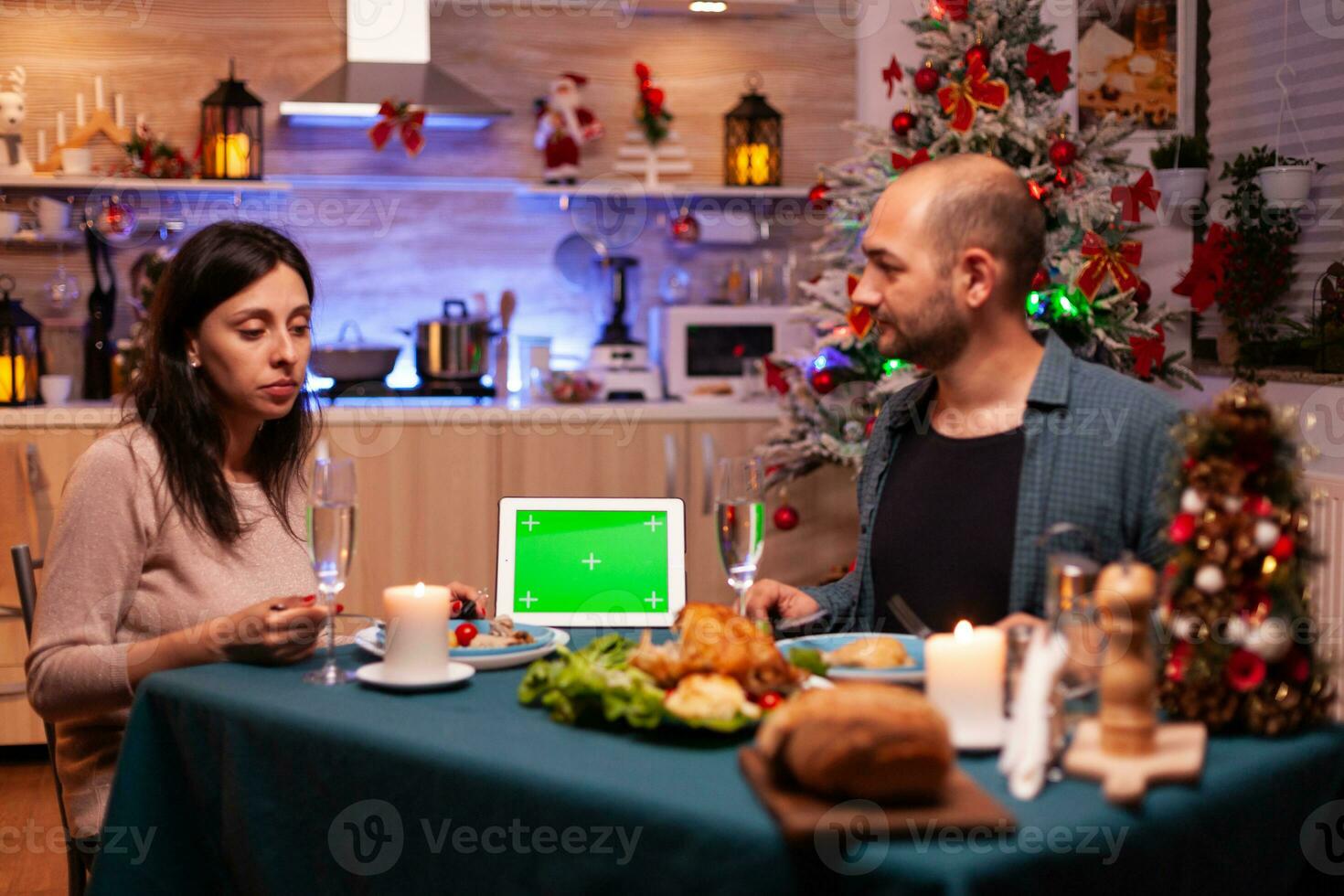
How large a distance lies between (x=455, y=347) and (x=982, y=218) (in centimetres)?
279

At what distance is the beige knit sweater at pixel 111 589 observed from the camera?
174 centimetres

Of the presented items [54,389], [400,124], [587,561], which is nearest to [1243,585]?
[587,561]

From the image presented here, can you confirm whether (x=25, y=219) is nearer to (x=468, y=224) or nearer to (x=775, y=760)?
(x=468, y=224)

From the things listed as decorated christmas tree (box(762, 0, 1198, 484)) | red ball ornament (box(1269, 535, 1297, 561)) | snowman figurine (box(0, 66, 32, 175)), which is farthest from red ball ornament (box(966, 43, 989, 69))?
snowman figurine (box(0, 66, 32, 175))

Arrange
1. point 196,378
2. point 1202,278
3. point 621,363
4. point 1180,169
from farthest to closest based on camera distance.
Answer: point 621,363
point 1180,169
point 1202,278
point 196,378

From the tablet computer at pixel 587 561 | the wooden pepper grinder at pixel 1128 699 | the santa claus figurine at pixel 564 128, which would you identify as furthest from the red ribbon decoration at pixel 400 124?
the wooden pepper grinder at pixel 1128 699

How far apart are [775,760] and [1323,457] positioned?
315 cm

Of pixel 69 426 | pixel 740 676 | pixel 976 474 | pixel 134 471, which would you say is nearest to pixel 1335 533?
pixel 976 474

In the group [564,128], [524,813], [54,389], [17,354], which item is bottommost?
[524,813]

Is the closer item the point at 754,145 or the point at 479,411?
the point at 479,411

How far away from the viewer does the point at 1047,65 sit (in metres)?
3.46

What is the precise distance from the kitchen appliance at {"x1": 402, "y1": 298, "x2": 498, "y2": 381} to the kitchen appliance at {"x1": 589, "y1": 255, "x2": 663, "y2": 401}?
37 cm

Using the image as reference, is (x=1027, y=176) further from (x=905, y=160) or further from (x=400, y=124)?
(x=400, y=124)

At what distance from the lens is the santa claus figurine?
481 cm
